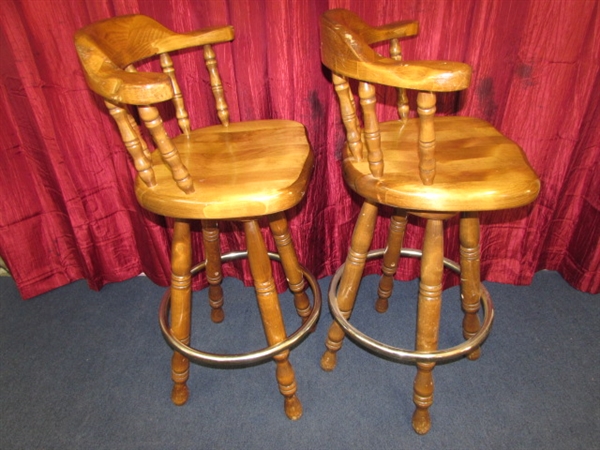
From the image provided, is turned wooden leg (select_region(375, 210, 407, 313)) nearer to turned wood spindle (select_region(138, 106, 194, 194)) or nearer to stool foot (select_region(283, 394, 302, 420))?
stool foot (select_region(283, 394, 302, 420))

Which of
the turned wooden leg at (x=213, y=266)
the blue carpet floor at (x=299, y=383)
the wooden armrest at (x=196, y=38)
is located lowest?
the blue carpet floor at (x=299, y=383)

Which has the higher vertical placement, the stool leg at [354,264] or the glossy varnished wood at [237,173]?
the glossy varnished wood at [237,173]

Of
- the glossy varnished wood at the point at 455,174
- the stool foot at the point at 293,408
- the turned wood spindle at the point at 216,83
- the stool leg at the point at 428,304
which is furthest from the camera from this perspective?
the stool foot at the point at 293,408

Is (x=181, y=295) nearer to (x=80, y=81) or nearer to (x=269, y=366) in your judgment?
(x=269, y=366)

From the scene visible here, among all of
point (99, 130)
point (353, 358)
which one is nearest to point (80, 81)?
point (99, 130)

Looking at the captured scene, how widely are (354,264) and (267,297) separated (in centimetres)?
24

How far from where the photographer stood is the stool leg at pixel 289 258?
3.81 ft

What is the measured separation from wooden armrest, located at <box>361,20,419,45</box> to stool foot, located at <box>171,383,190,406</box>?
1.03 m

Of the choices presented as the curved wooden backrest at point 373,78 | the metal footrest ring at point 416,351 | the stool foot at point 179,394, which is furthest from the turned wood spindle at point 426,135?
the stool foot at point 179,394

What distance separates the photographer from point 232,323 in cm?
150

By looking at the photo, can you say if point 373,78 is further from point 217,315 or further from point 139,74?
point 217,315

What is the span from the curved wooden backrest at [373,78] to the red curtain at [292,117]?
0.31 metres

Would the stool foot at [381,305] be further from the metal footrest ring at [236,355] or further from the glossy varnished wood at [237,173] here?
the glossy varnished wood at [237,173]

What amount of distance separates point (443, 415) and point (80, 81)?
4.49 feet
